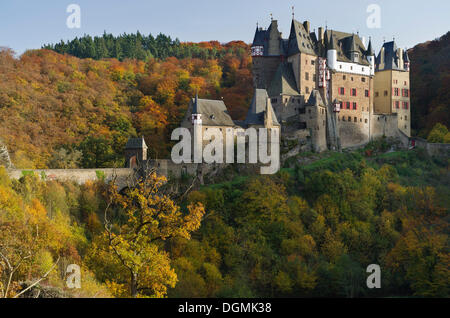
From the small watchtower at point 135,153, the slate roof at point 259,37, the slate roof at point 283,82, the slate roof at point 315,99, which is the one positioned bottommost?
the small watchtower at point 135,153

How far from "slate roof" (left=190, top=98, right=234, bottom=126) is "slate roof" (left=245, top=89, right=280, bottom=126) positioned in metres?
1.83

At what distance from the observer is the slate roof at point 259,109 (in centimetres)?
4322

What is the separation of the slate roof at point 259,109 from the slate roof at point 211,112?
72.1 inches

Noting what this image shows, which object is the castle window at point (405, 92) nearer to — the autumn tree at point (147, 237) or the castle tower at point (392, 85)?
the castle tower at point (392, 85)

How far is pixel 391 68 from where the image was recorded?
182 feet

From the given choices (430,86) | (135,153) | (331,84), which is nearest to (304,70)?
(331,84)

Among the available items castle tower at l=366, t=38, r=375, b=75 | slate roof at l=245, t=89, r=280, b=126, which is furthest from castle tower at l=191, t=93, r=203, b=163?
castle tower at l=366, t=38, r=375, b=75

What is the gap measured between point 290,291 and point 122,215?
13.2 meters

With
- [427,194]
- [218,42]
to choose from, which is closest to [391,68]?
[427,194]

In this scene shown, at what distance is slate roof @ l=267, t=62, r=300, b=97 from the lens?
4775cm

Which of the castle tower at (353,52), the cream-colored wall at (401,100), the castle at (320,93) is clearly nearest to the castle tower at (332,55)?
the castle at (320,93)

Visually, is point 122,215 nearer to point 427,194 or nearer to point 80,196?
point 80,196

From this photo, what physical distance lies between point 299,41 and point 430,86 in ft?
80.1

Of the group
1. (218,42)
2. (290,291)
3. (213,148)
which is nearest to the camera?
(290,291)
